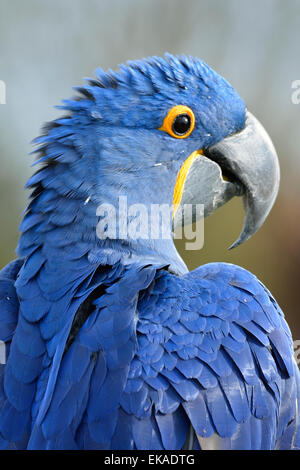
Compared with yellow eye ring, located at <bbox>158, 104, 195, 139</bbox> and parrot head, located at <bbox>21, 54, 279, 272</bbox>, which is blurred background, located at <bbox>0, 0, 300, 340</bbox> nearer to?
parrot head, located at <bbox>21, 54, 279, 272</bbox>

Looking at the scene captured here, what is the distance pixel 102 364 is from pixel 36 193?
632 millimetres

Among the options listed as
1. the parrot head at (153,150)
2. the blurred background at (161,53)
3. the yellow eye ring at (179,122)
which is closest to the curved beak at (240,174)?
the parrot head at (153,150)

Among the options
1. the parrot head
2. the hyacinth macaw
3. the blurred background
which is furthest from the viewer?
the blurred background

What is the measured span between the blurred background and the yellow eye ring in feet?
8.57

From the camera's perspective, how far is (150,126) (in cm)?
180

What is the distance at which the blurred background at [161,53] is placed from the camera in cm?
447

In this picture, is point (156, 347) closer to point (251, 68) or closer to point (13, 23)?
point (251, 68)

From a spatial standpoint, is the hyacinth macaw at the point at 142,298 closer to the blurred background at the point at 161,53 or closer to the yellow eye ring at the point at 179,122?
the yellow eye ring at the point at 179,122

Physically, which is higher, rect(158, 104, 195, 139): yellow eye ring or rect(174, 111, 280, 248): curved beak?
rect(158, 104, 195, 139): yellow eye ring

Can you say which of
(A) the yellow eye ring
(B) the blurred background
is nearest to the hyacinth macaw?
(A) the yellow eye ring

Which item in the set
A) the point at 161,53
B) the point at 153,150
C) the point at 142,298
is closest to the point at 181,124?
the point at 153,150

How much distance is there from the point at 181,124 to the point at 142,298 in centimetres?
61

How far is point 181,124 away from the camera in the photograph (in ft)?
5.99

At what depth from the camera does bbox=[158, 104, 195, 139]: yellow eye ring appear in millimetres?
1804
